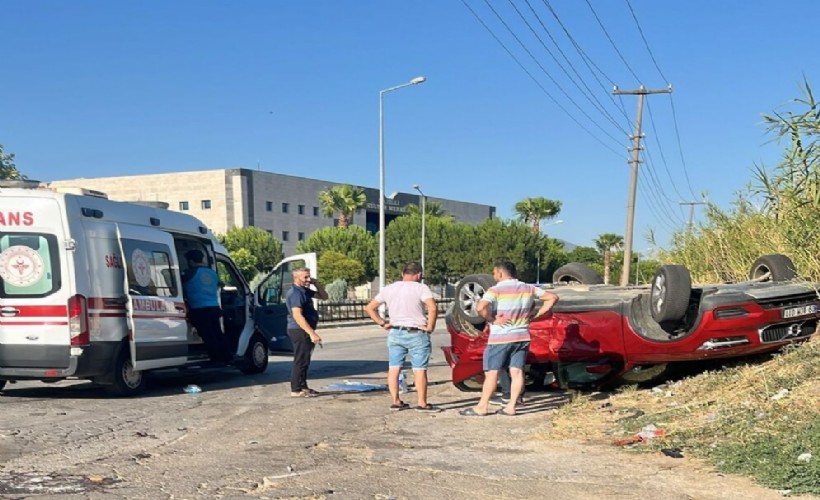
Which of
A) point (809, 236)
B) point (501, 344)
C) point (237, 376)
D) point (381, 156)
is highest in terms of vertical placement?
point (381, 156)

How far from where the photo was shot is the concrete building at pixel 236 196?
64.4m

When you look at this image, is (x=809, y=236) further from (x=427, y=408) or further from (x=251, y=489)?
(x=251, y=489)

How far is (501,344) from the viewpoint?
7500 mm

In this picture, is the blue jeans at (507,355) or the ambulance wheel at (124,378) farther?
the ambulance wheel at (124,378)

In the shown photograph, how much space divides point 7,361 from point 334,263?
44.9m

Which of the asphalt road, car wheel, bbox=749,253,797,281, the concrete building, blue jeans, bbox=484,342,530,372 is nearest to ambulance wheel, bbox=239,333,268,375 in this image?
the asphalt road

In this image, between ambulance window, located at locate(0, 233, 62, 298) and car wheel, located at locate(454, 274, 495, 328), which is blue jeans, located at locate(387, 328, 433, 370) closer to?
car wheel, located at locate(454, 274, 495, 328)

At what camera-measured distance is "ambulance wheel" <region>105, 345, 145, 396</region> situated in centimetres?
879

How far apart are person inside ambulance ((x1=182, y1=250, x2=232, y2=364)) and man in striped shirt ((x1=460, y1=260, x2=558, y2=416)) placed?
14.1ft

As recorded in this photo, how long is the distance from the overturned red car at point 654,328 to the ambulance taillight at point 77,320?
13.5 ft

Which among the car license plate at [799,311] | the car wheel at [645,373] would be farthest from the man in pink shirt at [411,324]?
the car license plate at [799,311]

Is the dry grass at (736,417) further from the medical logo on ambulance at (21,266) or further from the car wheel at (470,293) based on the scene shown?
the medical logo on ambulance at (21,266)

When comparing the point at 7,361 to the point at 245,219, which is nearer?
the point at 7,361

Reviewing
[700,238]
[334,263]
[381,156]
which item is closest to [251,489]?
[700,238]
